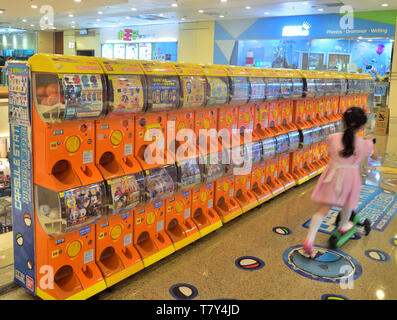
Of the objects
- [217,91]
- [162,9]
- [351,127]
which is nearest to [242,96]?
[217,91]

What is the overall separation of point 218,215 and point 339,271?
1.26 m

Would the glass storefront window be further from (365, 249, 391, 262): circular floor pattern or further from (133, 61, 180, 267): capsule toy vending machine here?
(133, 61, 180, 267): capsule toy vending machine

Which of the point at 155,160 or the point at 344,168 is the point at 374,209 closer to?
the point at 344,168

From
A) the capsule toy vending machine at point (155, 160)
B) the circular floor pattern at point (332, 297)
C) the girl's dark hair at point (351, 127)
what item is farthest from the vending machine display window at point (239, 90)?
the circular floor pattern at point (332, 297)

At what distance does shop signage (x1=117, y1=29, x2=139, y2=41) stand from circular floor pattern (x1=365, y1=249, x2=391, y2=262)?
17853mm

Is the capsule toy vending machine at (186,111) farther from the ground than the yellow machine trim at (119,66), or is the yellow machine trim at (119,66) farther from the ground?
the yellow machine trim at (119,66)

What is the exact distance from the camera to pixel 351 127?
10.1ft

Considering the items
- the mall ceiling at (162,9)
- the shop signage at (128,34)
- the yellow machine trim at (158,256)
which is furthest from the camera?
the shop signage at (128,34)

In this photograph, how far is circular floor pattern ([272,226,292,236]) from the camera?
3833 mm

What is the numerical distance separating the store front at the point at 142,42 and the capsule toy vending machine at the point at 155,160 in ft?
52.4

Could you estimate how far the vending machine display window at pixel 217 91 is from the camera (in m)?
3.37

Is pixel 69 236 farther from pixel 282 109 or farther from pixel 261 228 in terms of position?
pixel 282 109

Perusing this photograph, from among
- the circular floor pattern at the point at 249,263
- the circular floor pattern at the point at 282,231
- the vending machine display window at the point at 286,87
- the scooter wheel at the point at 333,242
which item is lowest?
the circular floor pattern at the point at 249,263

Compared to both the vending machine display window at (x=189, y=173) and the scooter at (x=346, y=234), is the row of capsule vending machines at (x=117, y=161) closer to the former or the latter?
the vending machine display window at (x=189, y=173)
